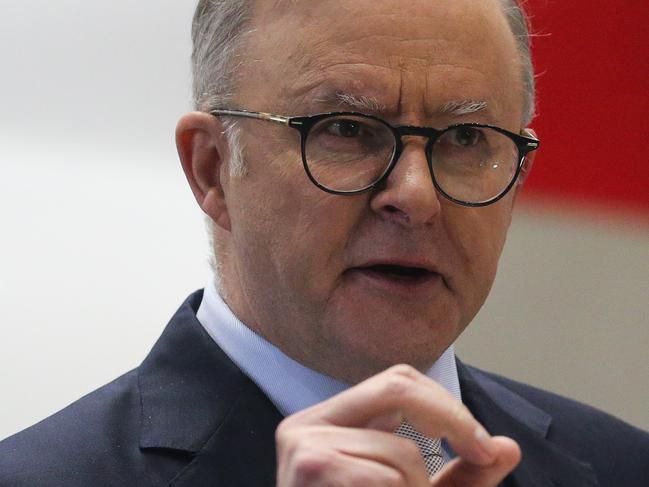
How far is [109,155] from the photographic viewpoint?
91.9 inches

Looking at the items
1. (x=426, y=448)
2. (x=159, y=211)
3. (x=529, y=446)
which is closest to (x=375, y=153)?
(x=426, y=448)

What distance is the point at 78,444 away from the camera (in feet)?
5.44

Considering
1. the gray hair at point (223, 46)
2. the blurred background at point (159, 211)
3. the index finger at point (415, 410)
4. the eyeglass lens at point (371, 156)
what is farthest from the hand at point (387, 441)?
the blurred background at point (159, 211)

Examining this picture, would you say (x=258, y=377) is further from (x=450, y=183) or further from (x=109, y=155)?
(x=109, y=155)

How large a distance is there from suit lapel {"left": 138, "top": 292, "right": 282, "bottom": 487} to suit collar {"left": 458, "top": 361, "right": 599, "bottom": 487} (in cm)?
48

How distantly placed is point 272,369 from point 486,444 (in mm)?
692

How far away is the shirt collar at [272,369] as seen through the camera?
1.73 meters

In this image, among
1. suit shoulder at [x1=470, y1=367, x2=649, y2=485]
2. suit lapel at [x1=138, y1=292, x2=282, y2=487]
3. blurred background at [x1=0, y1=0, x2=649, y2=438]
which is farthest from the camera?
blurred background at [x1=0, y1=0, x2=649, y2=438]

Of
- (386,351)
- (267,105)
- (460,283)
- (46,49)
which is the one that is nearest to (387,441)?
(386,351)

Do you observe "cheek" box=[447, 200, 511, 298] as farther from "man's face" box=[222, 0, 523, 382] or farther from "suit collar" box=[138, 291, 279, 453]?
"suit collar" box=[138, 291, 279, 453]

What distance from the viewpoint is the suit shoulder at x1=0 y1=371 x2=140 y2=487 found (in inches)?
63.2

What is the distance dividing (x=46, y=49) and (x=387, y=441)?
149cm

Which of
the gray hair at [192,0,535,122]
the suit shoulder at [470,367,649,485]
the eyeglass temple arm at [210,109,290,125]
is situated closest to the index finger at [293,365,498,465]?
the eyeglass temple arm at [210,109,290,125]

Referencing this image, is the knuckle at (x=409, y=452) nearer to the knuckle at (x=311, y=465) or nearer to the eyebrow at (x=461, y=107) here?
the knuckle at (x=311, y=465)
